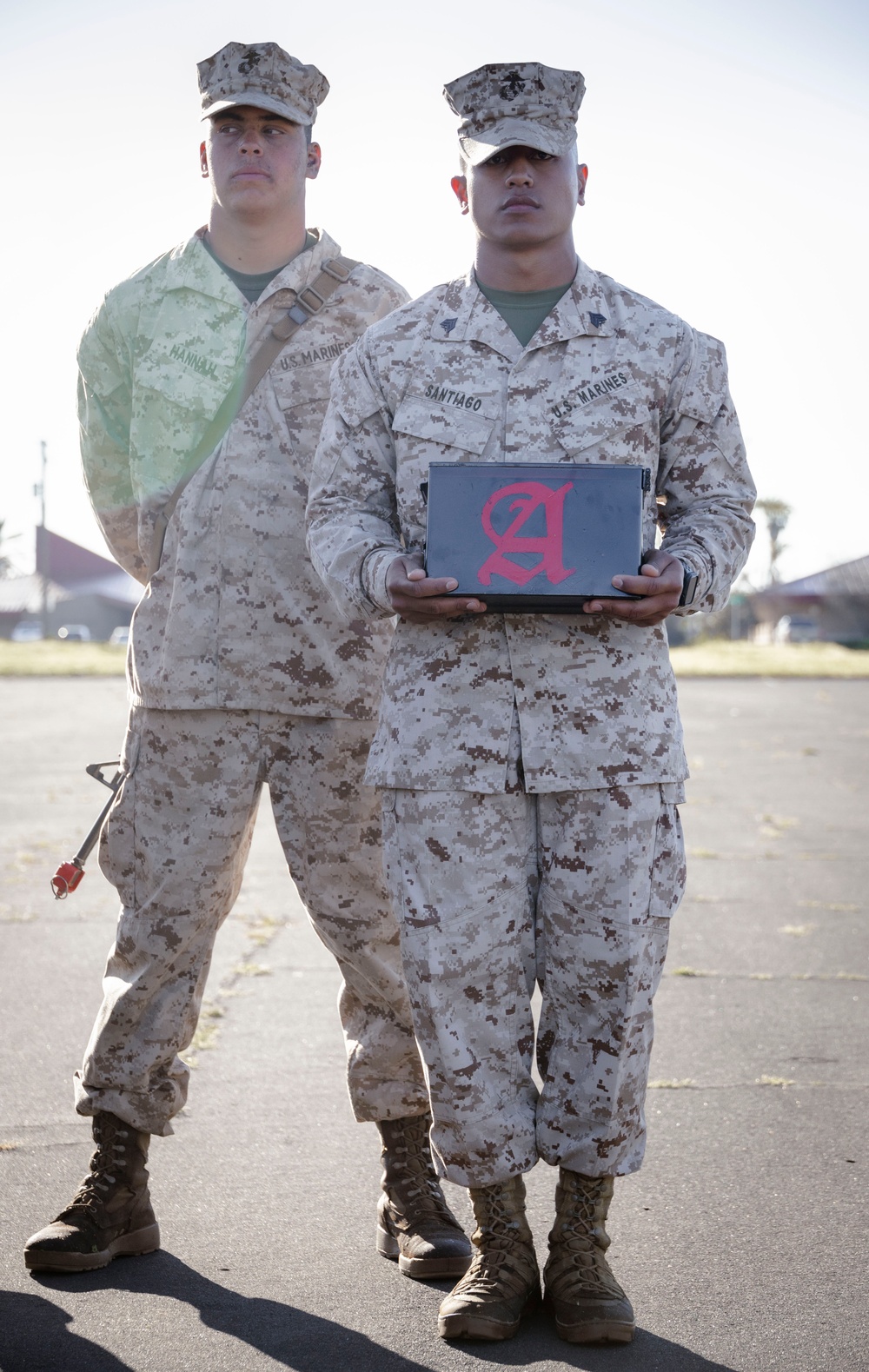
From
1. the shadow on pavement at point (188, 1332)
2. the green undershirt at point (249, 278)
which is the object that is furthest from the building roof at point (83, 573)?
the shadow on pavement at point (188, 1332)

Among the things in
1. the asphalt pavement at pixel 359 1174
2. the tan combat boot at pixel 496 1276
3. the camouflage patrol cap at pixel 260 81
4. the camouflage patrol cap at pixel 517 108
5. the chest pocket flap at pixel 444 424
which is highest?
the camouflage patrol cap at pixel 260 81

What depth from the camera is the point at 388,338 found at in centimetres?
302

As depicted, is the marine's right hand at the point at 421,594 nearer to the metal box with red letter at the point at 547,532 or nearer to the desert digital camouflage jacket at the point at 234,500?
the metal box with red letter at the point at 547,532

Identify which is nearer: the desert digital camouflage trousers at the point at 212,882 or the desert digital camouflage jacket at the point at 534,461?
the desert digital camouflage jacket at the point at 534,461

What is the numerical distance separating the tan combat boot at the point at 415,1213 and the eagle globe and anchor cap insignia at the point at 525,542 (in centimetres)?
133

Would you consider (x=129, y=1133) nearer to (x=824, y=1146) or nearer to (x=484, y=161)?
(x=824, y=1146)

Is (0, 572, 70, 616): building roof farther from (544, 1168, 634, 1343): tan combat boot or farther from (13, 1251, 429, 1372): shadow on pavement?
(544, 1168, 634, 1343): tan combat boot

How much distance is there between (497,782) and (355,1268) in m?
1.10

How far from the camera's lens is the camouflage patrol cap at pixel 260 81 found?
129 inches

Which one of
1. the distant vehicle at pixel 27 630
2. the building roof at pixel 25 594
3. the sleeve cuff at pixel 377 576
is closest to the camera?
the sleeve cuff at pixel 377 576

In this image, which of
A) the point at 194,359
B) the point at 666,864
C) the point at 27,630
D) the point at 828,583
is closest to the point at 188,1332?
the point at 666,864

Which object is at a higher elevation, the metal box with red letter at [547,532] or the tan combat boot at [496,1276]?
the metal box with red letter at [547,532]

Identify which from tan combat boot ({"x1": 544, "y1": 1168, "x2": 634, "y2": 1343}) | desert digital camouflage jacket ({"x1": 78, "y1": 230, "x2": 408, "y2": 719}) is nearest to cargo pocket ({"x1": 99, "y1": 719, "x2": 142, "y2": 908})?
desert digital camouflage jacket ({"x1": 78, "y1": 230, "x2": 408, "y2": 719})

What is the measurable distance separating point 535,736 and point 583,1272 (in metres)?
1.02
